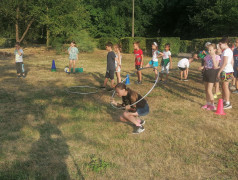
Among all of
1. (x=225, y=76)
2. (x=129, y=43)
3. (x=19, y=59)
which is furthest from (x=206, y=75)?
(x=129, y=43)

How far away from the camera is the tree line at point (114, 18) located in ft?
97.0

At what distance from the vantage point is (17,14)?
29.5 m

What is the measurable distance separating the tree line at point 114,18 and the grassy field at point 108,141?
23.2 metres

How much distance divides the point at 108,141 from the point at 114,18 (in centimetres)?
4053

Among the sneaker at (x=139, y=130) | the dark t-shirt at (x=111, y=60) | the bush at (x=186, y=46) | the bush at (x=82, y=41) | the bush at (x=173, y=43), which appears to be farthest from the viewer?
the bush at (x=82, y=41)

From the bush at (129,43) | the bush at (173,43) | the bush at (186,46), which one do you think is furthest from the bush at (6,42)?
the bush at (186,46)

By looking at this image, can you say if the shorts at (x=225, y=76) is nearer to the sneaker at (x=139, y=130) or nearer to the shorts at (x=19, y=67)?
the sneaker at (x=139, y=130)

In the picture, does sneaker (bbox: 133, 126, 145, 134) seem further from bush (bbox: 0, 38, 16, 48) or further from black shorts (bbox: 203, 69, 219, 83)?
bush (bbox: 0, 38, 16, 48)

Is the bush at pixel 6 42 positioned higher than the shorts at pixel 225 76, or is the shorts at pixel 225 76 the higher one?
the bush at pixel 6 42

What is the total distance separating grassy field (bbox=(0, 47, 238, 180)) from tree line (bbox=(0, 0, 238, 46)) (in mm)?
23177

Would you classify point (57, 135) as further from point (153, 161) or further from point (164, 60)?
point (164, 60)

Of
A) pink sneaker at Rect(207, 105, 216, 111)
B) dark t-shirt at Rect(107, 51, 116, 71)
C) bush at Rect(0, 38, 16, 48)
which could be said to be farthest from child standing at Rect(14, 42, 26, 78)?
bush at Rect(0, 38, 16, 48)

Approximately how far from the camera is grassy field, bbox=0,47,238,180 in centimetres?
416

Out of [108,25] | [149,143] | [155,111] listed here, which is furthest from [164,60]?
[108,25]
